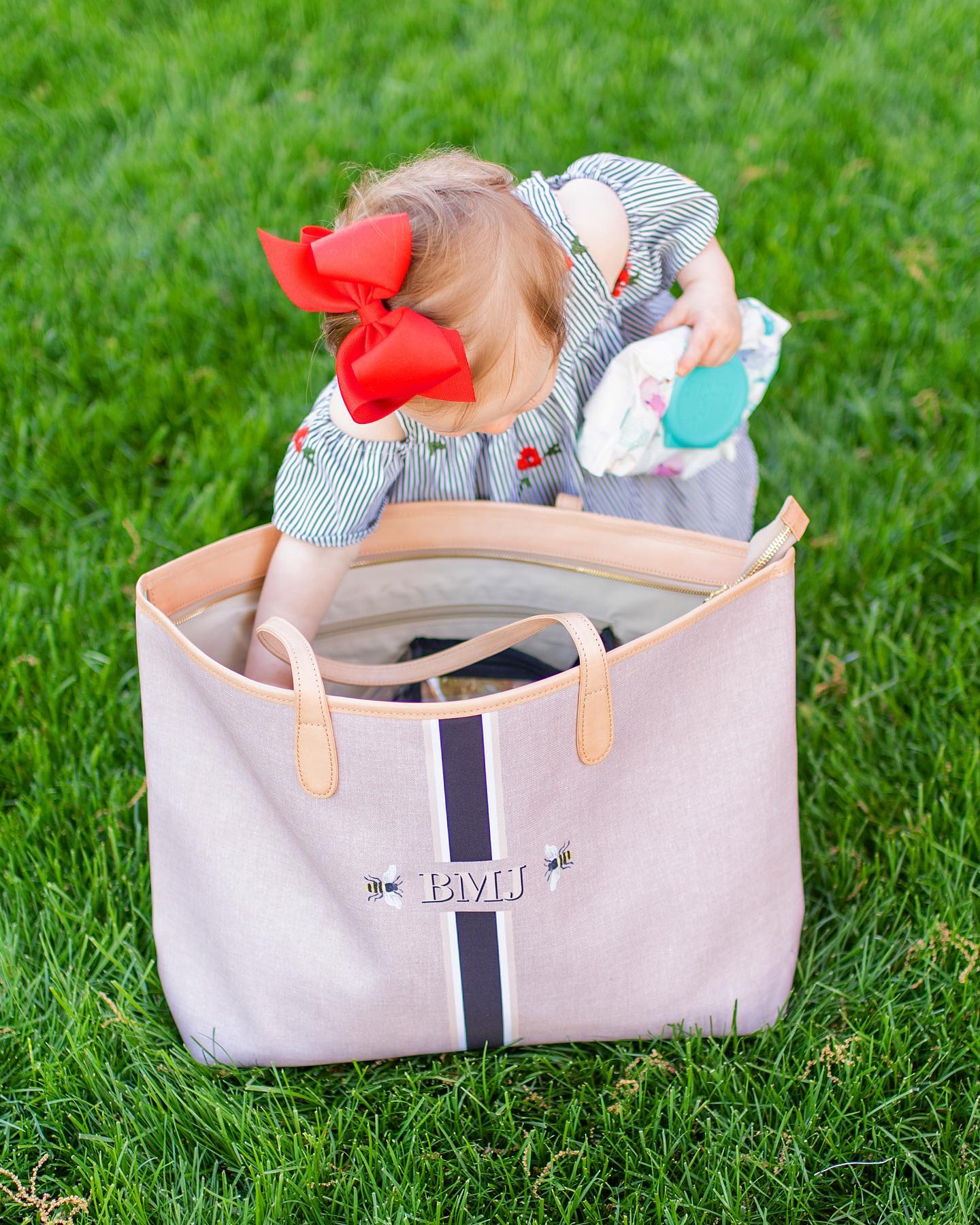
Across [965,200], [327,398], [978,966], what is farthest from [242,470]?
[965,200]

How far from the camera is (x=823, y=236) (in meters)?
2.13

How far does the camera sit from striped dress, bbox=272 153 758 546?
1294 millimetres

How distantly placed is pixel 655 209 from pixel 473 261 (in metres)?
0.40

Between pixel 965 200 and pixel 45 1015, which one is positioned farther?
pixel 965 200

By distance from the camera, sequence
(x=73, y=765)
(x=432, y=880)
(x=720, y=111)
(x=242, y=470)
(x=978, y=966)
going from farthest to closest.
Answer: (x=720, y=111)
(x=242, y=470)
(x=73, y=765)
(x=978, y=966)
(x=432, y=880)

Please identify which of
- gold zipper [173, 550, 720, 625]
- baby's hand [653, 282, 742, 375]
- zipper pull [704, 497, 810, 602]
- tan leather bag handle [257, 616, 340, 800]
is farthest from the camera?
baby's hand [653, 282, 742, 375]

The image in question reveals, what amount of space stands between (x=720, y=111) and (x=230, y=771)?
76.3 inches

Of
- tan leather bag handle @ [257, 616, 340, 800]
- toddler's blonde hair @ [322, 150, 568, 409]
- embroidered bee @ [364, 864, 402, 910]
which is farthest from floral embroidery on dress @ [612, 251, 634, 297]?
embroidered bee @ [364, 864, 402, 910]

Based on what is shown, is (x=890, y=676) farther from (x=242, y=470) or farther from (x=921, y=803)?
(x=242, y=470)

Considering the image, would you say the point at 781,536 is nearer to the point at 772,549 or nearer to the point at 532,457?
the point at 772,549

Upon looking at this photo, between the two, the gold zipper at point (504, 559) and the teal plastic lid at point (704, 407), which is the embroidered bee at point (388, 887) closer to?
the gold zipper at point (504, 559)

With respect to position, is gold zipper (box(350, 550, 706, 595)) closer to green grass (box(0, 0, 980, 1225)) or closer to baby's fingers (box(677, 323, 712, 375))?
baby's fingers (box(677, 323, 712, 375))

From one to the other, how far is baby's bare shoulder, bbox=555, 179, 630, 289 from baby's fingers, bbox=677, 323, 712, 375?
0.12m

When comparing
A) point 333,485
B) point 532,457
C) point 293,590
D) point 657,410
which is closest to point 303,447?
point 333,485
